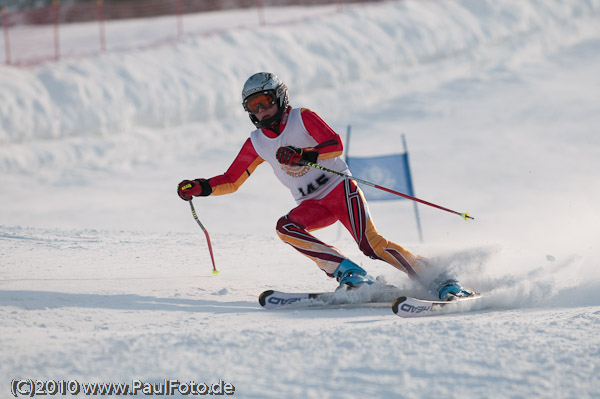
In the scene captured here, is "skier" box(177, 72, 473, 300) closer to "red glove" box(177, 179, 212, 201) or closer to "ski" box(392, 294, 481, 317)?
"red glove" box(177, 179, 212, 201)

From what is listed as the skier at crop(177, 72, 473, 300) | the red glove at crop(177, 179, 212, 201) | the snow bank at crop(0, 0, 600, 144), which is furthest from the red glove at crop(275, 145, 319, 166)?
the snow bank at crop(0, 0, 600, 144)

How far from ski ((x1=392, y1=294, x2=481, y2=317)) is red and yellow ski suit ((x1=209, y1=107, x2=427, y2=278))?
0.43m

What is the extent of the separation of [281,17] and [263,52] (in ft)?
9.50

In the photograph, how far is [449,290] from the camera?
13.8 ft

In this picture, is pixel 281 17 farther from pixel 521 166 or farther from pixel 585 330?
pixel 585 330

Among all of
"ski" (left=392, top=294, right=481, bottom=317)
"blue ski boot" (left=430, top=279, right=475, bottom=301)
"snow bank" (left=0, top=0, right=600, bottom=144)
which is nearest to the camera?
"ski" (left=392, top=294, right=481, bottom=317)

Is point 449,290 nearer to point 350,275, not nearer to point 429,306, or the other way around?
point 429,306

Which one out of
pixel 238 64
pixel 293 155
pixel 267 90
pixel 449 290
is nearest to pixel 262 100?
pixel 267 90

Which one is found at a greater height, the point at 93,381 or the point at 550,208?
the point at 550,208

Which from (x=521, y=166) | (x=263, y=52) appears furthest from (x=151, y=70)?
(x=521, y=166)

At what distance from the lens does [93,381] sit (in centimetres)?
265

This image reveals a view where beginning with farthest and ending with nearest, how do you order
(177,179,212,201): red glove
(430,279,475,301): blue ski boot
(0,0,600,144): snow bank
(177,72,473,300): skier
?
1. (0,0,600,144): snow bank
2. (177,179,212,201): red glove
3. (177,72,473,300): skier
4. (430,279,475,301): blue ski boot

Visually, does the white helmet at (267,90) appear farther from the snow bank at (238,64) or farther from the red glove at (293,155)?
the snow bank at (238,64)

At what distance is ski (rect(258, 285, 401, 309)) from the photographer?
13.9 ft
